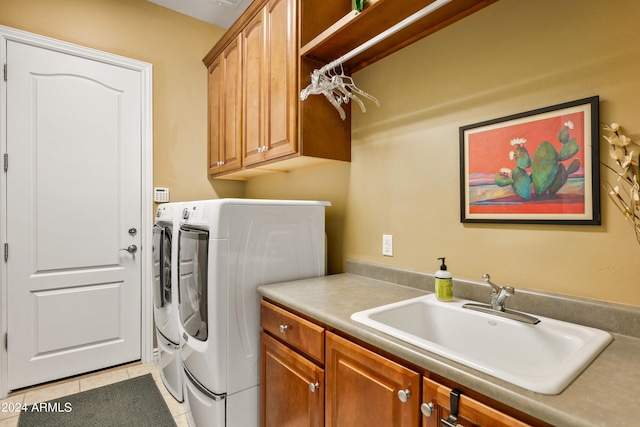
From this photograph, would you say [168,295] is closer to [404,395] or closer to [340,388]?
[340,388]

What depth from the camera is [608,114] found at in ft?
3.39

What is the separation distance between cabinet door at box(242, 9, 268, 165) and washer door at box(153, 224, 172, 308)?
740 millimetres

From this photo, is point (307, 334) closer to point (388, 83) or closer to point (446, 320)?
point (446, 320)

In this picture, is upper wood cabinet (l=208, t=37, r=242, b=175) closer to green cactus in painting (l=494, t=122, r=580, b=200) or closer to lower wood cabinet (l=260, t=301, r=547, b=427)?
lower wood cabinet (l=260, t=301, r=547, b=427)

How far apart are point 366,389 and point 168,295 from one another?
1587mm

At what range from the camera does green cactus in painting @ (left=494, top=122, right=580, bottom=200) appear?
1110 mm

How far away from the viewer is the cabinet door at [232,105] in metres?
2.32

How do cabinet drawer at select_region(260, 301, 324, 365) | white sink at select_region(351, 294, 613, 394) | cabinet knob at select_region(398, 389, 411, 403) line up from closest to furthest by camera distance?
white sink at select_region(351, 294, 613, 394) → cabinet knob at select_region(398, 389, 411, 403) → cabinet drawer at select_region(260, 301, 324, 365)

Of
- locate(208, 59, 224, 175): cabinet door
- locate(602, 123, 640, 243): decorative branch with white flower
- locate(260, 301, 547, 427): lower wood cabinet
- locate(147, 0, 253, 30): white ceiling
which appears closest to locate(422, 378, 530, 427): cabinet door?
locate(260, 301, 547, 427): lower wood cabinet

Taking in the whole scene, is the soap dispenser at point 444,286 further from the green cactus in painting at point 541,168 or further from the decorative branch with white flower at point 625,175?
the decorative branch with white flower at point 625,175

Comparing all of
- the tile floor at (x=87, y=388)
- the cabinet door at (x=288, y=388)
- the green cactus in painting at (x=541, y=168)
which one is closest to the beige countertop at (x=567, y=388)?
the cabinet door at (x=288, y=388)

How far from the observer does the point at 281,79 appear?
183 cm

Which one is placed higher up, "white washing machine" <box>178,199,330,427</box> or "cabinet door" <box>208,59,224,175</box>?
"cabinet door" <box>208,59,224,175</box>

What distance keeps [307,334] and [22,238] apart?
85.9 inches
